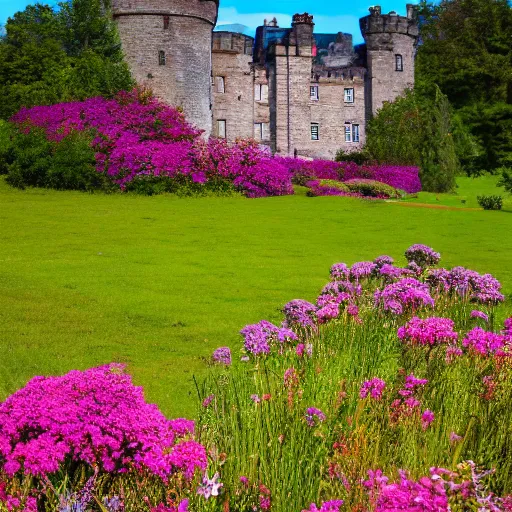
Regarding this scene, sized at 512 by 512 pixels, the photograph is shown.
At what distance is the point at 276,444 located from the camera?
425 centimetres

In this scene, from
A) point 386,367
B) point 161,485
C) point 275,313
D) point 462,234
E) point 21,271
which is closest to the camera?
point 161,485

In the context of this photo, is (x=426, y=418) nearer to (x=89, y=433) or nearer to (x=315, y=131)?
(x=89, y=433)

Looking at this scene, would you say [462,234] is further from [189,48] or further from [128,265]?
[189,48]

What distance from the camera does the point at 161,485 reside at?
409cm

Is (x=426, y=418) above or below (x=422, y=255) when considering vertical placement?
below

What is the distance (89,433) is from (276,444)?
0.97 meters

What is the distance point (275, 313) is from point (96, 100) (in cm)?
2395

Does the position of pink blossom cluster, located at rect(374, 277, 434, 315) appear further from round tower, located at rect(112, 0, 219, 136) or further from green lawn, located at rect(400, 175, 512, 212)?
round tower, located at rect(112, 0, 219, 136)

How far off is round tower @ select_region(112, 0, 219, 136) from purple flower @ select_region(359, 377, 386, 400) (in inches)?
1442

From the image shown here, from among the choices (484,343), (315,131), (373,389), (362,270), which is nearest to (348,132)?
(315,131)

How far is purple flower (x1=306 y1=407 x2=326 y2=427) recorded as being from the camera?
4.37 meters

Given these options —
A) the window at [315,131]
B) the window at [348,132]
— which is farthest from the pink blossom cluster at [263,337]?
the window at [348,132]

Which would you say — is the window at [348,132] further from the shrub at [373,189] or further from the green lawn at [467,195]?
the shrub at [373,189]

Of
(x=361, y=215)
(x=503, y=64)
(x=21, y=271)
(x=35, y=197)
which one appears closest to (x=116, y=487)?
(x=21, y=271)
